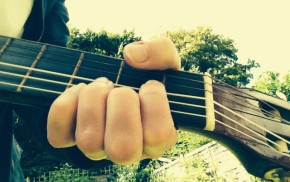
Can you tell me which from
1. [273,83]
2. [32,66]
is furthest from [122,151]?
[273,83]

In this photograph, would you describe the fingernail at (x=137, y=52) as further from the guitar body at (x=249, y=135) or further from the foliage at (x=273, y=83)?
the foliage at (x=273, y=83)

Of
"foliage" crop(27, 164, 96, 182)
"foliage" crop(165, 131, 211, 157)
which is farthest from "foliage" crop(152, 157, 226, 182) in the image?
"foliage" crop(27, 164, 96, 182)

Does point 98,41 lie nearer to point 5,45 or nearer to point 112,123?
point 5,45

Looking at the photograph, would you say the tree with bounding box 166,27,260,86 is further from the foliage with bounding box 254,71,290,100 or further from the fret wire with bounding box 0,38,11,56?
the fret wire with bounding box 0,38,11,56

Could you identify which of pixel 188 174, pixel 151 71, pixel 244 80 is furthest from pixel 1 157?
pixel 244 80

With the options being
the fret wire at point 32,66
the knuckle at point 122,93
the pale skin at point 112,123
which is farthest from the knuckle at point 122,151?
the fret wire at point 32,66
